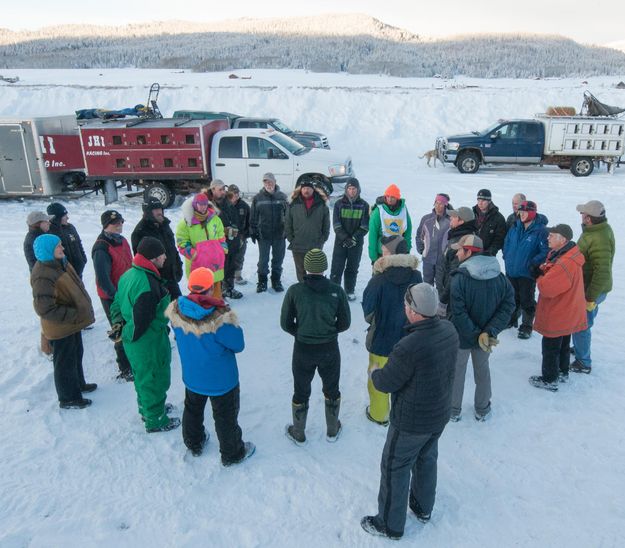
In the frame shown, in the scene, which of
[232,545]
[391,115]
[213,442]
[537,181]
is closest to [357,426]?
[213,442]

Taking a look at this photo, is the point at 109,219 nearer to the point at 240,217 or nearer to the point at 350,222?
the point at 240,217

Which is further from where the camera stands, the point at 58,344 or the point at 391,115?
the point at 391,115

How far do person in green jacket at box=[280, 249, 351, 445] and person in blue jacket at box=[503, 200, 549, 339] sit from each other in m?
2.70

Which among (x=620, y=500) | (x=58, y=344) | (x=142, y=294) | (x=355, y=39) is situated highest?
(x=355, y=39)

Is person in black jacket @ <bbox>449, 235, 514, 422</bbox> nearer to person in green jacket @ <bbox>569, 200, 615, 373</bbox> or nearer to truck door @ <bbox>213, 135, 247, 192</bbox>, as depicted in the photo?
person in green jacket @ <bbox>569, 200, 615, 373</bbox>

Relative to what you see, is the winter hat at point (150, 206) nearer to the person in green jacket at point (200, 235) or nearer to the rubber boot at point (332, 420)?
the person in green jacket at point (200, 235)

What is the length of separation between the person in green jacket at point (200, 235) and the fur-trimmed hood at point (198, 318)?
7.86 ft

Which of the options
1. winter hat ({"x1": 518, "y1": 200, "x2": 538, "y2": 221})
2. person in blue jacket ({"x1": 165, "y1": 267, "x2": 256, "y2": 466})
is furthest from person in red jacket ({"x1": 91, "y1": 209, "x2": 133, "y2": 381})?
winter hat ({"x1": 518, "y1": 200, "x2": 538, "y2": 221})

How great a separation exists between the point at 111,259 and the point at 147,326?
1.33 m

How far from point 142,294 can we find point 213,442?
139cm

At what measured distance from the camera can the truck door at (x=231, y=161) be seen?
38.8 feet

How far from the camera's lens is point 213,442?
4082mm

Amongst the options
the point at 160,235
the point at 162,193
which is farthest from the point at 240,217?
the point at 162,193

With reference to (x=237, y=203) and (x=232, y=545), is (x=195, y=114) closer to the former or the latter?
(x=237, y=203)
